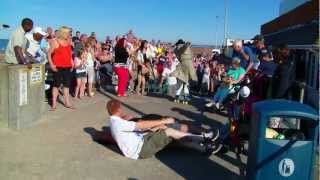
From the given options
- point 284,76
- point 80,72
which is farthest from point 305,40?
point 284,76

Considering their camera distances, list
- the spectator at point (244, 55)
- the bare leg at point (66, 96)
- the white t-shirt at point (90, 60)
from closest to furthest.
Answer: the spectator at point (244, 55) < the bare leg at point (66, 96) < the white t-shirt at point (90, 60)

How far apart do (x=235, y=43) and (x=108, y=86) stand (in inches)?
281

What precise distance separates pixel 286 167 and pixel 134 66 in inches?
436

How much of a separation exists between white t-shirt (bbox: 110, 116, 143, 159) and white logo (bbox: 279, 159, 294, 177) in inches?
101

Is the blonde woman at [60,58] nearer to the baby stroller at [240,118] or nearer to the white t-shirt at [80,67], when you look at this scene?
the white t-shirt at [80,67]

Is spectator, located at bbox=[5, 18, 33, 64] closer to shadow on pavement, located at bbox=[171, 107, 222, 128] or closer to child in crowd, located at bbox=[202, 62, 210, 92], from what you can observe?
shadow on pavement, located at bbox=[171, 107, 222, 128]

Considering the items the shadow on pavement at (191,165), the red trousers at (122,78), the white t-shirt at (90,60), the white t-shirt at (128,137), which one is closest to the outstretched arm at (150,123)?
the white t-shirt at (128,137)

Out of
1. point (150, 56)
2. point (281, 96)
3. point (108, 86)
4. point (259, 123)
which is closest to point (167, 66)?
point (150, 56)

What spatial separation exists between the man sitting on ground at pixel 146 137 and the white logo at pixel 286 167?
2.30 m

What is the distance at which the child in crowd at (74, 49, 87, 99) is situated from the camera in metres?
14.1

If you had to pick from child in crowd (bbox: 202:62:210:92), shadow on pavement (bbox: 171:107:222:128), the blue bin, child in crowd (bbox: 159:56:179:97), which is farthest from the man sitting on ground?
child in crowd (bbox: 202:62:210:92)

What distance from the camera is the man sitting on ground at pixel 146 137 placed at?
7.87 meters

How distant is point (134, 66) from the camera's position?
16578 mm

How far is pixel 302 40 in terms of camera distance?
54.4 feet
